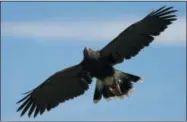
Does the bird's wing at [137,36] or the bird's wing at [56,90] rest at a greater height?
the bird's wing at [137,36]

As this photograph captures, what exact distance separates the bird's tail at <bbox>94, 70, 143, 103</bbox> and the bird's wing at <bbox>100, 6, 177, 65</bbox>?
375 mm

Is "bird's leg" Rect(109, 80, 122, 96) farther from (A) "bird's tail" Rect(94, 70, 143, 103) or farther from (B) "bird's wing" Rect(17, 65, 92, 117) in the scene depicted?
(B) "bird's wing" Rect(17, 65, 92, 117)

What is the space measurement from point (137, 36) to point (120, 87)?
126 centimetres

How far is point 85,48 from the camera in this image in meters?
33.6

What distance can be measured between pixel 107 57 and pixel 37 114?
87.3 inches

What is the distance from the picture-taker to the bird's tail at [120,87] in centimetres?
3375

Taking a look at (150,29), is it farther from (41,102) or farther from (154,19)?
(41,102)

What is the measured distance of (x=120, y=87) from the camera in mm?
34125

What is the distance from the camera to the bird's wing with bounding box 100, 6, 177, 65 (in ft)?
111

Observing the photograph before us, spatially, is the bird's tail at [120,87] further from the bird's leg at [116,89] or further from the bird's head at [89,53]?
the bird's head at [89,53]

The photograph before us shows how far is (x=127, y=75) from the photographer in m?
34.0

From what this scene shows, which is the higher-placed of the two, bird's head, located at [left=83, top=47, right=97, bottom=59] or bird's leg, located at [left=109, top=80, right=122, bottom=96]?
bird's head, located at [left=83, top=47, right=97, bottom=59]

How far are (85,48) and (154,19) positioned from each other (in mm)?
1769

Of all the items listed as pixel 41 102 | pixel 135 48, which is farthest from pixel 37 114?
pixel 135 48
